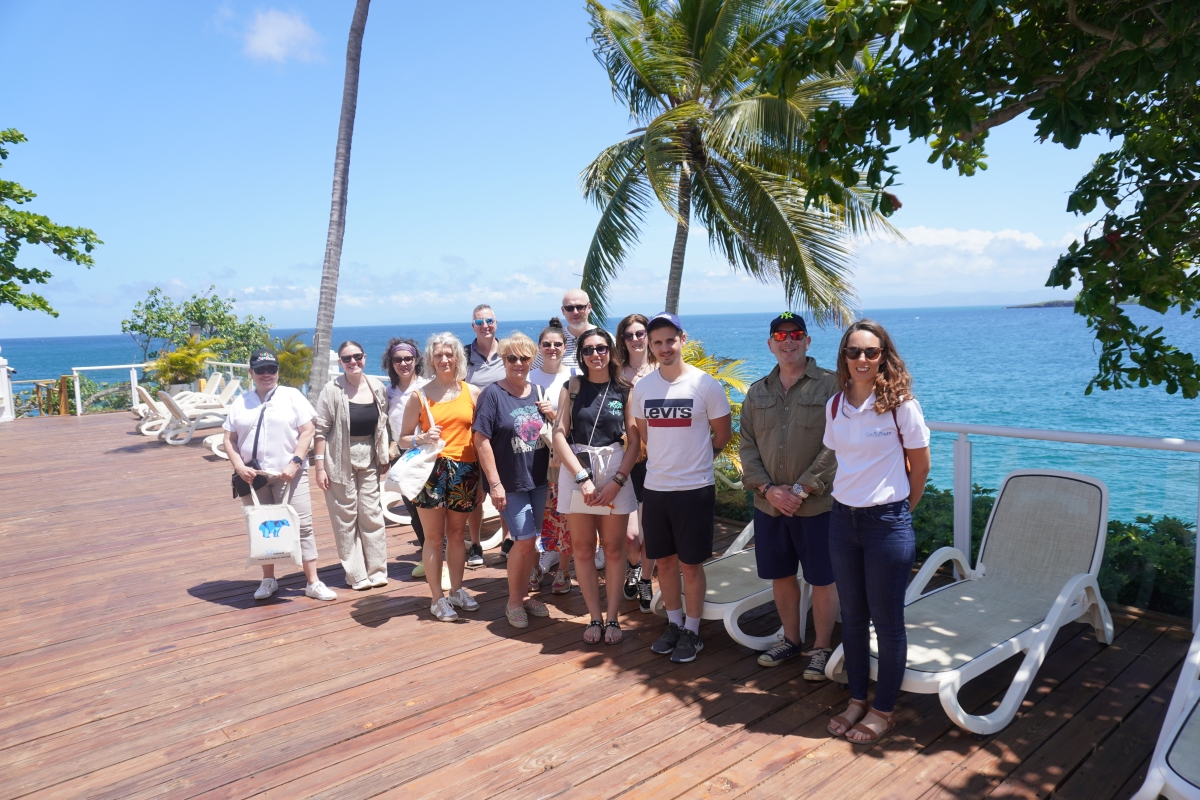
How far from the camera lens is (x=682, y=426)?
12.6ft

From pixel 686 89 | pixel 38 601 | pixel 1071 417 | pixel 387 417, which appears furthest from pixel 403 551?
pixel 1071 417

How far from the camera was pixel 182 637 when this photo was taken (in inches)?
181

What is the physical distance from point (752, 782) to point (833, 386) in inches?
69.3

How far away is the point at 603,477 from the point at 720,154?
5888 millimetres

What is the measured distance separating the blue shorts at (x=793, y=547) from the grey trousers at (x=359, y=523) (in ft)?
9.30

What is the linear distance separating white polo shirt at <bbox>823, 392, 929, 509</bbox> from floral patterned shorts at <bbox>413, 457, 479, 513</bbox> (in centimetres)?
233

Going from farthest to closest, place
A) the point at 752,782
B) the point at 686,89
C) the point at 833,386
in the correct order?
the point at 686,89
the point at 833,386
the point at 752,782

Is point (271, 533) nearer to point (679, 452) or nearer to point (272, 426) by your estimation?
point (272, 426)

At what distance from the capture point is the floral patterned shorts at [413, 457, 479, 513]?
4520mm

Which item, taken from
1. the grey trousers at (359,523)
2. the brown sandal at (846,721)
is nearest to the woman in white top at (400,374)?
the grey trousers at (359,523)

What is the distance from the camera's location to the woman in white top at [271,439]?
197 inches

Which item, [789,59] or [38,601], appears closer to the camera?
[789,59]

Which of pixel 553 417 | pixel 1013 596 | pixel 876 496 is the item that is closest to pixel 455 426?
pixel 553 417

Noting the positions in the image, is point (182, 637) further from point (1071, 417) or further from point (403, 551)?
point (1071, 417)
